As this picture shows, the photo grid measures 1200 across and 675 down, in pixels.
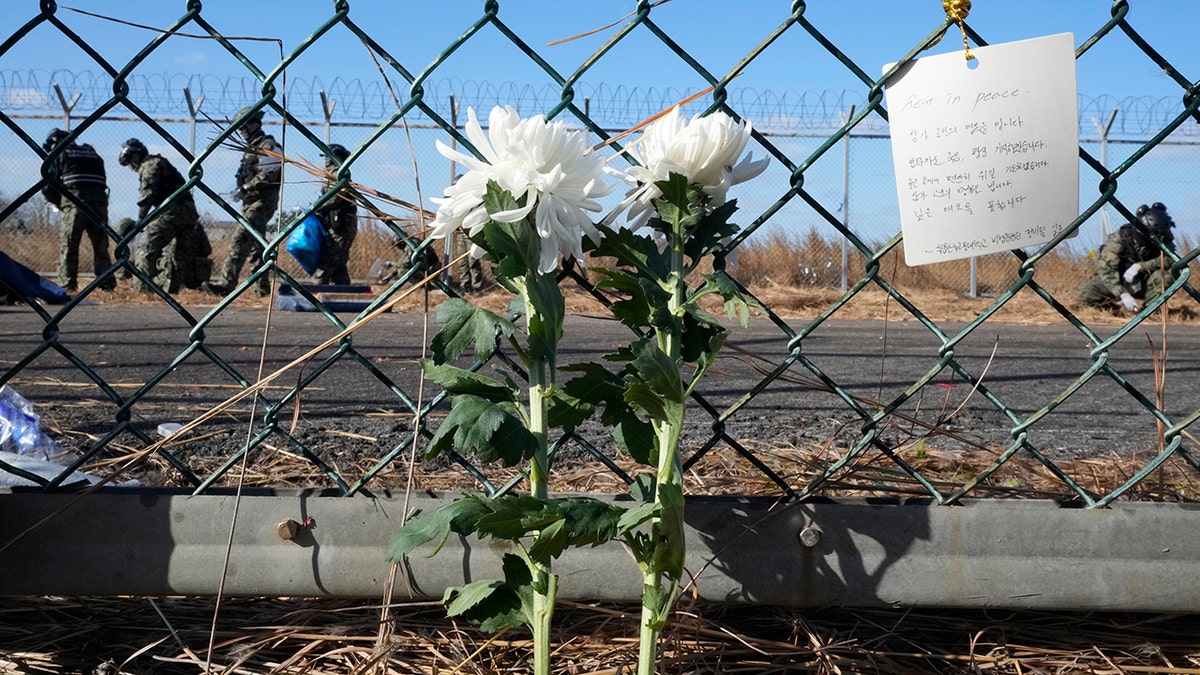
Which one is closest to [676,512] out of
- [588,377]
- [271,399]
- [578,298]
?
[588,377]

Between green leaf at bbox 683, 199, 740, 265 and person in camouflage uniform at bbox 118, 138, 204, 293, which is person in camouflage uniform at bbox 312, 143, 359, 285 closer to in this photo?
person in camouflage uniform at bbox 118, 138, 204, 293

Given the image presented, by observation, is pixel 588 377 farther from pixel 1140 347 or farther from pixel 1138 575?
pixel 1140 347

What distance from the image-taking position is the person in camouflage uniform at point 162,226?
13.6 meters

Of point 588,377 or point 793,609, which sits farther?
point 793,609

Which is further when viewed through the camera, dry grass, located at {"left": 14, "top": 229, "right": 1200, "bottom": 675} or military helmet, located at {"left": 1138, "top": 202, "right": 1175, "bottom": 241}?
military helmet, located at {"left": 1138, "top": 202, "right": 1175, "bottom": 241}

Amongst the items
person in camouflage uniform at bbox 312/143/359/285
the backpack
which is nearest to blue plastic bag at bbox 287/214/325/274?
person in camouflage uniform at bbox 312/143/359/285

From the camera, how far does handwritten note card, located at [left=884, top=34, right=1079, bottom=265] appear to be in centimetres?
159

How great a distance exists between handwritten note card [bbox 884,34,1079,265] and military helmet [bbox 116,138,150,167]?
50.9 feet

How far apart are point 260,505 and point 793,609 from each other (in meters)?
0.94

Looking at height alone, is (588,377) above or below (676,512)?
above

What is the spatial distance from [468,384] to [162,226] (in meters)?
13.8

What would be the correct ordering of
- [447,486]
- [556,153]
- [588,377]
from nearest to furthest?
1. [556,153]
2. [588,377]
3. [447,486]

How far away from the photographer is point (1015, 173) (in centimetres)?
163

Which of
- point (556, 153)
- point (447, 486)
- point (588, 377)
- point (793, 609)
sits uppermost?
point (556, 153)
